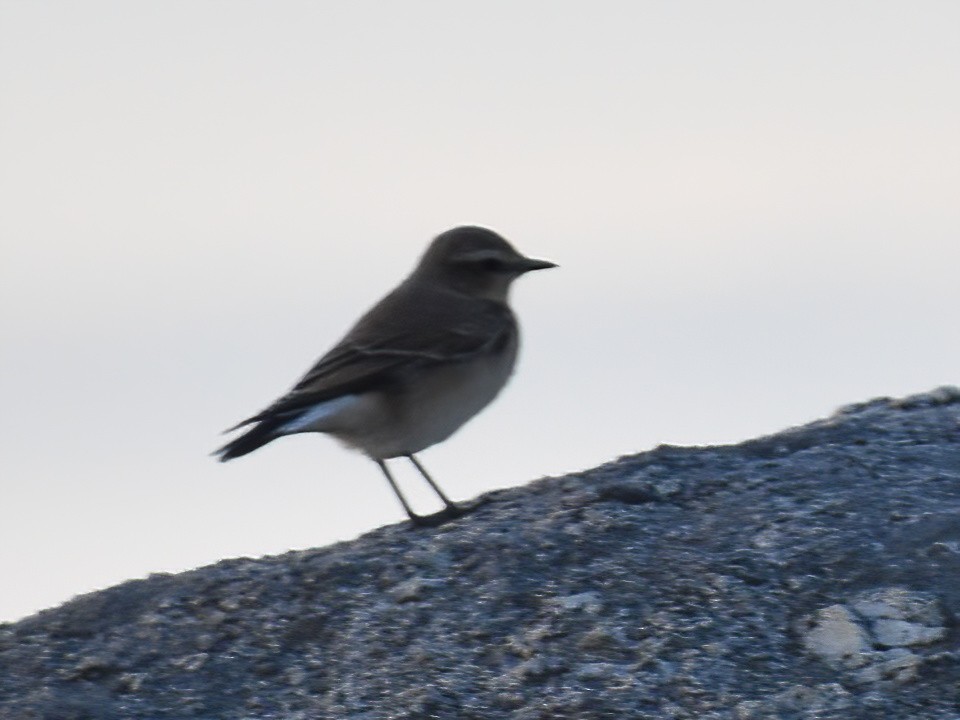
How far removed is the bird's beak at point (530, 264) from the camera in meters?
9.73

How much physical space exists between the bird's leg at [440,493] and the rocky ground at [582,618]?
1.91 ft

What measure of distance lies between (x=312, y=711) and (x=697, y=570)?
1311mm

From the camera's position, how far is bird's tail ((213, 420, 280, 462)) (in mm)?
7492

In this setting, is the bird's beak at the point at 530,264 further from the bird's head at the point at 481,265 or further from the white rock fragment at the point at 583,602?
the white rock fragment at the point at 583,602

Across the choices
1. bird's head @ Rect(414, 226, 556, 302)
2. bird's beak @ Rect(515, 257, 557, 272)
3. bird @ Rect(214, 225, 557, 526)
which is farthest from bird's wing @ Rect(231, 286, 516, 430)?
bird's beak @ Rect(515, 257, 557, 272)

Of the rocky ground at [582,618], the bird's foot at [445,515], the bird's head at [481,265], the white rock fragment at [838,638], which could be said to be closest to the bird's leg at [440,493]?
the bird's foot at [445,515]

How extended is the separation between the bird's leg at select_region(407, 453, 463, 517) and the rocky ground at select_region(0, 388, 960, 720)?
0.58m

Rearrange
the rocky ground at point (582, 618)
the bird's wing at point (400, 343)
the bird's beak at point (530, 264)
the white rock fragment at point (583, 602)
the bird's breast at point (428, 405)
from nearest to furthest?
the rocky ground at point (582, 618) < the white rock fragment at point (583, 602) < the bird's wing at point (400, 343) < the bird's breast at point (428, 405) < the bird's beak at point (530, 264)

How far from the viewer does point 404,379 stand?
862 cm

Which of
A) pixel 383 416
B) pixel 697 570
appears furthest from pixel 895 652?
pixel 383 416

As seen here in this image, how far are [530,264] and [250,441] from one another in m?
2.76

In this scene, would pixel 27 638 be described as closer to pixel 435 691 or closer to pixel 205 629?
pixel 205 629

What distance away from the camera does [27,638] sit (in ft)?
18.3

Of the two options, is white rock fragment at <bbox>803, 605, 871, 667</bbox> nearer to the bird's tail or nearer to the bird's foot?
the bird's foot
